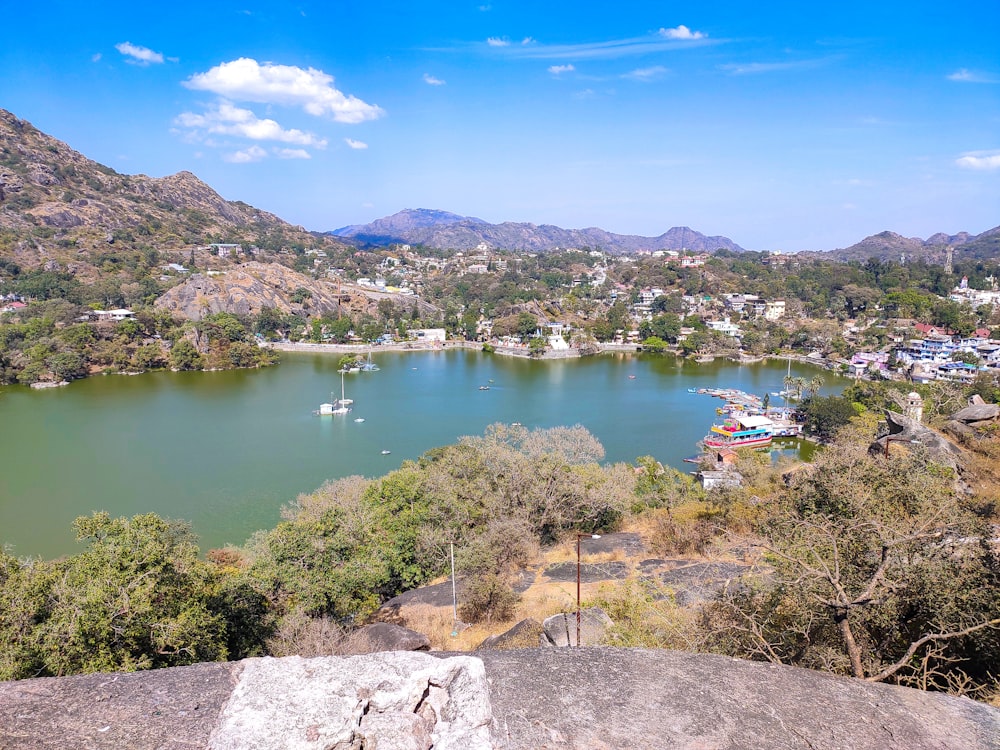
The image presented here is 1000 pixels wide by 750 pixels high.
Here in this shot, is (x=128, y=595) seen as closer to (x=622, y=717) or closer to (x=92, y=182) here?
(x=622, y=717)

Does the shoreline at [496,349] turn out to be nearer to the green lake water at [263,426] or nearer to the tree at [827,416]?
the green lake water at [263,426]

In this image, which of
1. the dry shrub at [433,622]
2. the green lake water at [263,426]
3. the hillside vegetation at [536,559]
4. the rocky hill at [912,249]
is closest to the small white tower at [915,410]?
the hillside vegetation at [536,559]

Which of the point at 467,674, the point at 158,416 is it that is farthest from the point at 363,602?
the point at 158,416

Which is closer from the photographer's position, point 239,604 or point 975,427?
point 239,604

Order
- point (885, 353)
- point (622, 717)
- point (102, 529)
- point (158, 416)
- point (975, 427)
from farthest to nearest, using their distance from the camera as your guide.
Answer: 1. point (885, 353)
2. point (158, 416)
3. point (975, 427)
4. point (102, 529)
5. point (622, 717)

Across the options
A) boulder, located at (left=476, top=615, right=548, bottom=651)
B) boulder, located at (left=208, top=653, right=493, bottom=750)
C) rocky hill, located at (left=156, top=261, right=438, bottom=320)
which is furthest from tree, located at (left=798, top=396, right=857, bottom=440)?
rocky hill, located at (left=156, top=261, right=438, bottom=320)

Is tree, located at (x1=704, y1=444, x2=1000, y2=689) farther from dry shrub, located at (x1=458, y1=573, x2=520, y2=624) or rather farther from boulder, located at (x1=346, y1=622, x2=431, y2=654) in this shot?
dry shrub, located at (x1=458, y1=573, x2=520, y2=624)
